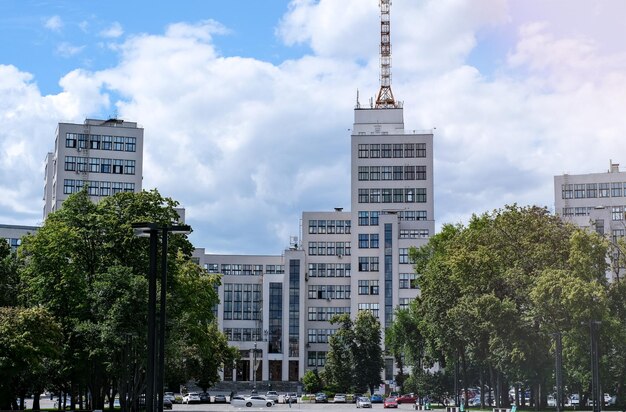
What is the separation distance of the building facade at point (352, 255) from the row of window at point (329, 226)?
0.14 m

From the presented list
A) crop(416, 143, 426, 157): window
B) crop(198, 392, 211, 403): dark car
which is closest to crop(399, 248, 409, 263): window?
crop(416, 143, 426, 157): window

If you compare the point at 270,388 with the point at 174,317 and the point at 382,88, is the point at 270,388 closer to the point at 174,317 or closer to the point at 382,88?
the point at 382,88

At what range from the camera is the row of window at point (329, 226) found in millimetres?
136875

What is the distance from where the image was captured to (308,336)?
5344 inches

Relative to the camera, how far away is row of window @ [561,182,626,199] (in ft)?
495

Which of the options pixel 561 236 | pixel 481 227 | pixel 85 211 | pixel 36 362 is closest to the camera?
pixel 36 362

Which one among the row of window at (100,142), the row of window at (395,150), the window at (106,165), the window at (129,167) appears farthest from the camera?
the row of window at (395,150)

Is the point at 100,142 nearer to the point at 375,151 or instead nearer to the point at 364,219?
the point at 364,219

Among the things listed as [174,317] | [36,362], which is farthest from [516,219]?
[36,362]

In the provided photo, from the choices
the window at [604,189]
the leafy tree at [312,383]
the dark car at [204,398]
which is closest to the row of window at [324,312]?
the leafy tree at [312,383]

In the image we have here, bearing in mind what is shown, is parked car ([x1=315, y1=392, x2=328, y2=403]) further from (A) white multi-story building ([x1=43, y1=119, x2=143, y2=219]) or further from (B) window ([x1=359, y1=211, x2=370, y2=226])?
(A) white multi-story building ([x1=43, y1=119, x2=143, y2=219])

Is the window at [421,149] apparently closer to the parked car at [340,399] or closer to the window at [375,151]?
the window at [375,151]

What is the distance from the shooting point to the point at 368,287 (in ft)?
434

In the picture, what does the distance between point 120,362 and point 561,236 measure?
29.2m
